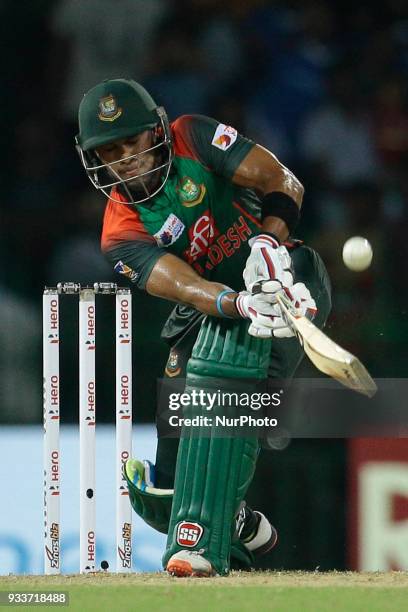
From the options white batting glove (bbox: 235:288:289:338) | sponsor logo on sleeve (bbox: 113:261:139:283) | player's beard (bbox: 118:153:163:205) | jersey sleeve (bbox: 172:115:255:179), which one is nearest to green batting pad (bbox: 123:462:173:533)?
sponsor logo on sleeve (bbox: 113:261:139:283)

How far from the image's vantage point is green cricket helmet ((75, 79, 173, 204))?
12.2 feet

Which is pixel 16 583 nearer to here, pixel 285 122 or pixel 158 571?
pixel 158 571

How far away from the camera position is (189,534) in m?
3.78

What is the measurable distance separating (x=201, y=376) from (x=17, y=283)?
80 cm

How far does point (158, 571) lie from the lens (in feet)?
13.4

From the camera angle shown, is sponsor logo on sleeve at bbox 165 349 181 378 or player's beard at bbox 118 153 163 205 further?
sponsor logo on sleeve at bbox 165 349 181 378

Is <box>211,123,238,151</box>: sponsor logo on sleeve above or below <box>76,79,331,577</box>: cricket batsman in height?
above

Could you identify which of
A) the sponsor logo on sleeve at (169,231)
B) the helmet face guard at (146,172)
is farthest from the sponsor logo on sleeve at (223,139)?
the sponsor logo on sleeve at (169,231)

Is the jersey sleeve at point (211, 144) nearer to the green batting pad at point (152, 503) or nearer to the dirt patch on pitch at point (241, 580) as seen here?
the green batting pad at point (152, 503)

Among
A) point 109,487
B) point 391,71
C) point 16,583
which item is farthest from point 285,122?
point 16,583

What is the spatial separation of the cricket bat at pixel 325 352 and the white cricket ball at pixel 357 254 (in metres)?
0.65

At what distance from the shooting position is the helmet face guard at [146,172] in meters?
3.76

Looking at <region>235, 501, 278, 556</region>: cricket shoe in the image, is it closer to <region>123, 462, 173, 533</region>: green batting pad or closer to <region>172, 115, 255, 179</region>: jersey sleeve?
<region>123, 462, 173, 533</region>: green batting pad

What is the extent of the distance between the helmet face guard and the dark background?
1.84ft
